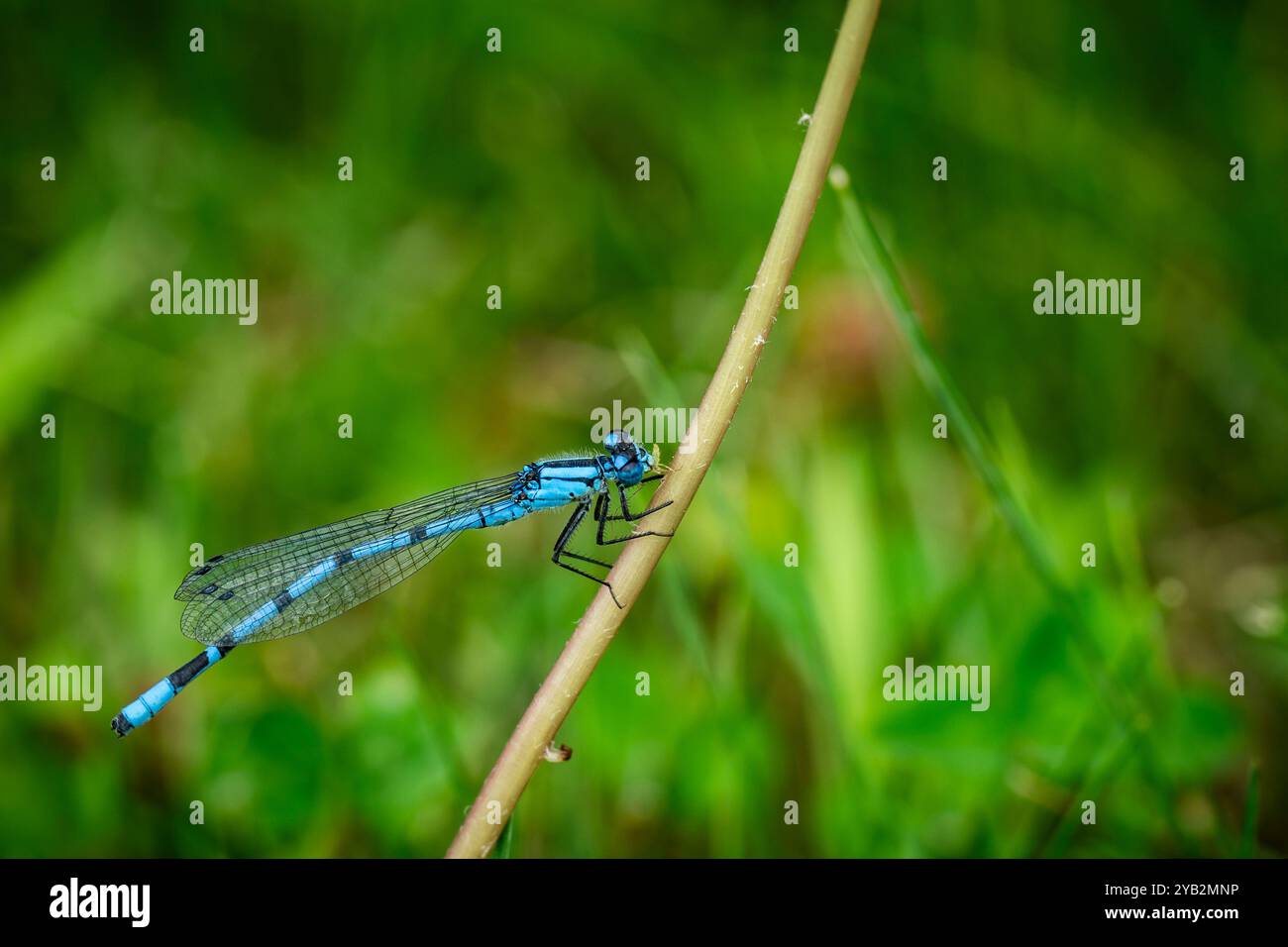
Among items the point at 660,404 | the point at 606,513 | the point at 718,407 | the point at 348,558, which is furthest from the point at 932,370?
the point at 348,558

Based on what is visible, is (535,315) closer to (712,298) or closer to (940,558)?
(712,298)

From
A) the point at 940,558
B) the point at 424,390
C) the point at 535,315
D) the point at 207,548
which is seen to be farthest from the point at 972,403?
the point at 207,548

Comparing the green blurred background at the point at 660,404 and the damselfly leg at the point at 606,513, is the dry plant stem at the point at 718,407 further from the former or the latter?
the green blurred background at the point at 660,404

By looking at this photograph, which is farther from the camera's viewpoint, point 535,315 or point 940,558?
point 535,315

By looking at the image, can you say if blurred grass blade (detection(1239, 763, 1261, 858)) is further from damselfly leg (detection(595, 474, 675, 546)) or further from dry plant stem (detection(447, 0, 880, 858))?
dry plant stem (detection(447, 0, 880, 858))

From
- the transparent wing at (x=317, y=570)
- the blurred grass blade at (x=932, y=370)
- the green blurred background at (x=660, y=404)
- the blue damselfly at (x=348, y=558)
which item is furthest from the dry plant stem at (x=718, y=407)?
the transparent wing at (x=317, y=570)
